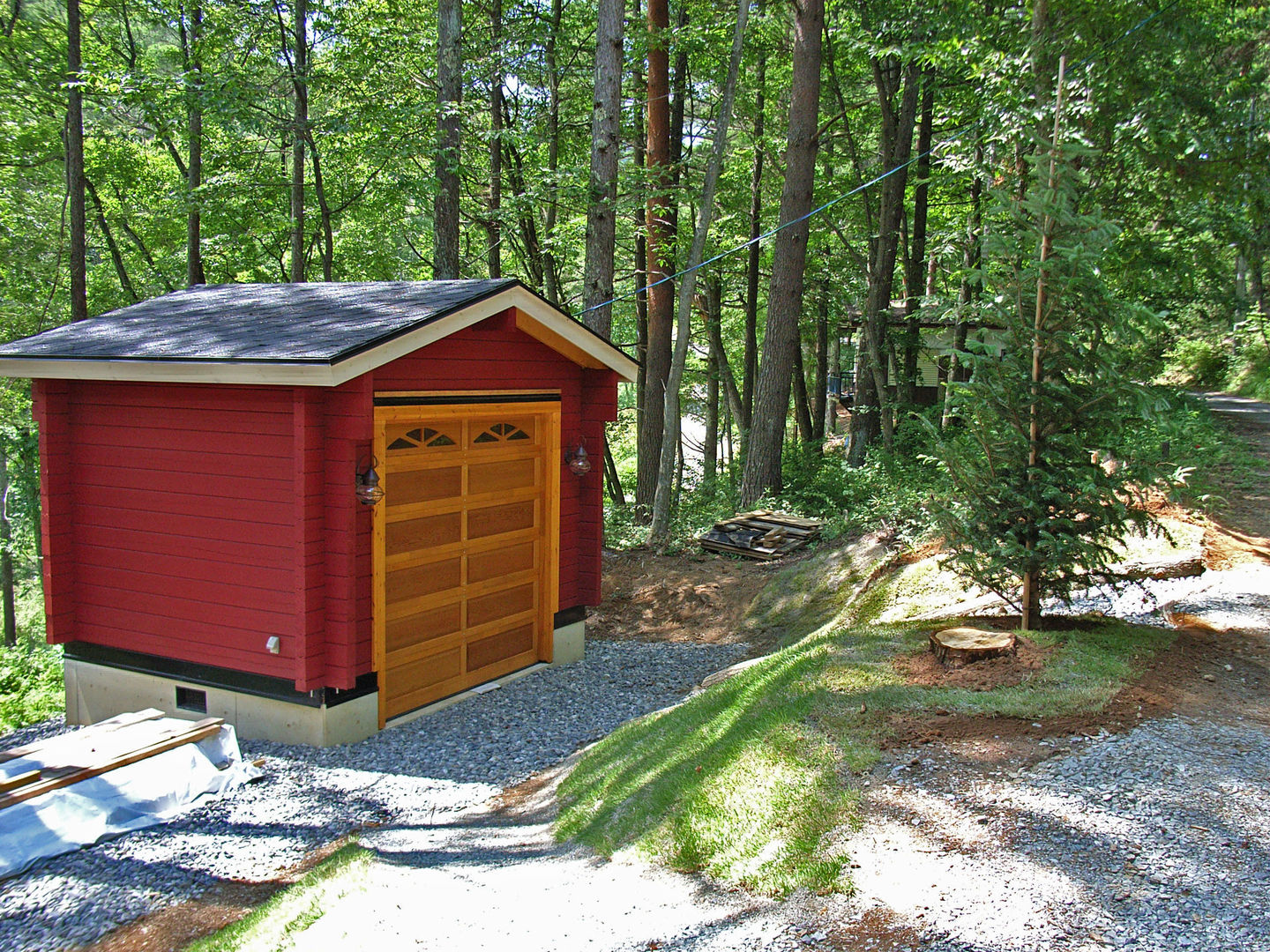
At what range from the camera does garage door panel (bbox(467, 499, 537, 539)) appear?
25.9 ft

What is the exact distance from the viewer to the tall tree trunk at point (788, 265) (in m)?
12.7

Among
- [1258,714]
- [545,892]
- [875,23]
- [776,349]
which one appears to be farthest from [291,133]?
[1258,714]

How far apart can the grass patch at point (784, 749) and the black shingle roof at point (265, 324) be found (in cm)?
329

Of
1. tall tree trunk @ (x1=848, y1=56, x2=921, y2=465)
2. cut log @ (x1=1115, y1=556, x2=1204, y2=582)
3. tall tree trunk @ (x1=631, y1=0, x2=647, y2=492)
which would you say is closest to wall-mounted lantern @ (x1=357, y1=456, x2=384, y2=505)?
cut log @ (x1=1115, y1=556, x2=1204, y2=582)

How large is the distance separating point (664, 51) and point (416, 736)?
11.5 meters

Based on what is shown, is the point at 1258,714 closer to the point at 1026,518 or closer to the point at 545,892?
the point at 1026,518

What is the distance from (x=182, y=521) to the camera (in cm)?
703

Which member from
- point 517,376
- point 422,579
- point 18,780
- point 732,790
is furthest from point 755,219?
point 18,780

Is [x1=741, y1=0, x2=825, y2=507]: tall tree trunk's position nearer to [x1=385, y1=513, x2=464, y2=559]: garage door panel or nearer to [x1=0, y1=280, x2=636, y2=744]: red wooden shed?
[x1=0, y1=280, x2=636, y2=744]: red wooden shed

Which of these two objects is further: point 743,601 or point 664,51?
point 664,51

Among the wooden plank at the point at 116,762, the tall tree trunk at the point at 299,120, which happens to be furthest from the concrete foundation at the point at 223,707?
the tall tree trunk at the point at 299,120

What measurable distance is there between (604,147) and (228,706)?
786 cm

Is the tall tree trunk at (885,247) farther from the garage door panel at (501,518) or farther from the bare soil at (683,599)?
the garage door panel at (501,518)

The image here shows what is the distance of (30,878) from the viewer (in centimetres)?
480
